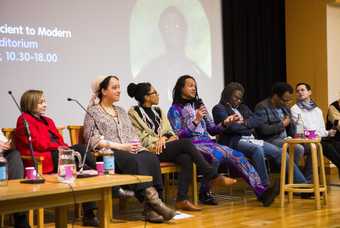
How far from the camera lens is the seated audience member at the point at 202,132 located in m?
4.72

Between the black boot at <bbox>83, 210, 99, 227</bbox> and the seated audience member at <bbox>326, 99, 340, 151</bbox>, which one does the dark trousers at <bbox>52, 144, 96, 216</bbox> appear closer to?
the black boot at <bbox>83, 210, 99, 227</bbox>

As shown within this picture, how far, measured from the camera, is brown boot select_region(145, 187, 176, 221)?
Result: 3.77 meters

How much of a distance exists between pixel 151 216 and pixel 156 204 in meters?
0.15

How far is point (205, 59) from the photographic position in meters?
6.58

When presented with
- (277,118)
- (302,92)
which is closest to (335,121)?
(302,92)

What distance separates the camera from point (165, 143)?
4543 millimetres

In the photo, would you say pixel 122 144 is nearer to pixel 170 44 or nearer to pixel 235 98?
pixel 235 98

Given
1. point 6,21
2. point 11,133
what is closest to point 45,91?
point 6,21

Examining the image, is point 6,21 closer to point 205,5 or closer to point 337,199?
point 205,5

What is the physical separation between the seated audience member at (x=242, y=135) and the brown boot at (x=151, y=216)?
4.33 ft

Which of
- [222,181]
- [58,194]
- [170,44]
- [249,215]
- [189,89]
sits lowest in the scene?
[249,215]

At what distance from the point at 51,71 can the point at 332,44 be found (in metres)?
3.57

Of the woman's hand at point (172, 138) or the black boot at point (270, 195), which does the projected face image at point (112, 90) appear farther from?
the black boot at point (270, 195)

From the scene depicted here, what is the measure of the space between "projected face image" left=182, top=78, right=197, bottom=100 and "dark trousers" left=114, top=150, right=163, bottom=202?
88 cm
